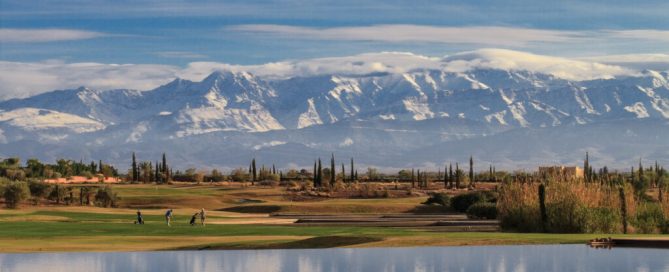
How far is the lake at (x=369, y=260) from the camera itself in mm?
48188

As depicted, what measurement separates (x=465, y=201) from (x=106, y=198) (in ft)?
104

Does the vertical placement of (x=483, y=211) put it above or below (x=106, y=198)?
below

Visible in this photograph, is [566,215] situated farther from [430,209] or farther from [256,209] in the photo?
[256,209]

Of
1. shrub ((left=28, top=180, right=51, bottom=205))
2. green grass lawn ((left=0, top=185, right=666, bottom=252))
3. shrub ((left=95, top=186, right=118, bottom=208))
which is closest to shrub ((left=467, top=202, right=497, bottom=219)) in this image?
green grass lawn ((left=0, top=185, right=666, bottom=252))

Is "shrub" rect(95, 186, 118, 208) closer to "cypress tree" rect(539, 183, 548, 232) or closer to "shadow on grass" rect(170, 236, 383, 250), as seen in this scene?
"cypress tree" rect(539, 183, 548, 232)

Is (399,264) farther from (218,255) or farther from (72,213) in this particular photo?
(72,213)

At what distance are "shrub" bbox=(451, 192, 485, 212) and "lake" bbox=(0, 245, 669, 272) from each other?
46835 mm

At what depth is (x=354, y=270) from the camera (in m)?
47.5

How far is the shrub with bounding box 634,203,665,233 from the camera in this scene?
6869 cm

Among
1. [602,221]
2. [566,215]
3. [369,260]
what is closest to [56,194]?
[566,215]

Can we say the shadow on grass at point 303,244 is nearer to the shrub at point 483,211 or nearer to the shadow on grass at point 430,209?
the shrub at point 483,211

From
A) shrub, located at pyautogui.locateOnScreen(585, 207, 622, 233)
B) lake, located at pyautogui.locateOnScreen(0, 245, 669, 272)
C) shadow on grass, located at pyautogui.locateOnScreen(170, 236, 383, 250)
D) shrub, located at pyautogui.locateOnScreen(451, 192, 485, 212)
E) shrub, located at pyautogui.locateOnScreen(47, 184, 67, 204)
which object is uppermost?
shrub, located at pyautogui.locateOnScreen(47, 184, 67, 204)

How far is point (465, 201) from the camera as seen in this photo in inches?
4122

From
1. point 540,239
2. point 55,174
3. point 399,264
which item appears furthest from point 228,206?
point 399,264
